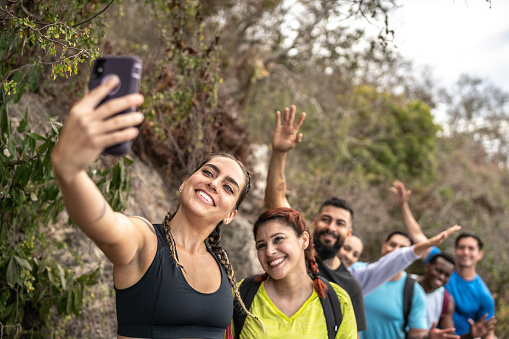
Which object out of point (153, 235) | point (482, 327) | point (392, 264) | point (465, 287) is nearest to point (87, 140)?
point (153, 235)

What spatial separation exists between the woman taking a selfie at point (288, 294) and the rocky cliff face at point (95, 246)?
1632mm

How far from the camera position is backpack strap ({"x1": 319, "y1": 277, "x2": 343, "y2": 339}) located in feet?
8.00

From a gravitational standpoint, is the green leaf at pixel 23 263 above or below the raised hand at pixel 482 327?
above

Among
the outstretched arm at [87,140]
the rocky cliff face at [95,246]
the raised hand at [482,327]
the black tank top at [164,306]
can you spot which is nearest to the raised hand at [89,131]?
the outstretched arm at [87,140]

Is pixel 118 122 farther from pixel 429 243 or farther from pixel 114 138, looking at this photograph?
pixel 429 243

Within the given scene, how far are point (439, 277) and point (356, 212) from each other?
468 cm

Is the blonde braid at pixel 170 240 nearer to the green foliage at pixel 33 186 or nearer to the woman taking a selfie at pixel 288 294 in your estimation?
the woman taking a selfie at pixel 288 294

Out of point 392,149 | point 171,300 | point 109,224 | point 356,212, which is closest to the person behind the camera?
point 109,224

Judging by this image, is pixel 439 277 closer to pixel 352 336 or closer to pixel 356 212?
pixel 352 336

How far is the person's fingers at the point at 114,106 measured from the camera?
1.20 meters

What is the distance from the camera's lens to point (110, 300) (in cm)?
441

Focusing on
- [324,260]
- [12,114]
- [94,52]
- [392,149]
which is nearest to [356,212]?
[392,149]

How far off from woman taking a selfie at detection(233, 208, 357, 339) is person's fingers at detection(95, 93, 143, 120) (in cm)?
150

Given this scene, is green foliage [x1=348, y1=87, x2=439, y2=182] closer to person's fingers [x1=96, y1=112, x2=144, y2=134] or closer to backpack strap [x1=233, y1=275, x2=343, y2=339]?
backpack strap [x1=233, y1=275, x2=343, y2=339]
